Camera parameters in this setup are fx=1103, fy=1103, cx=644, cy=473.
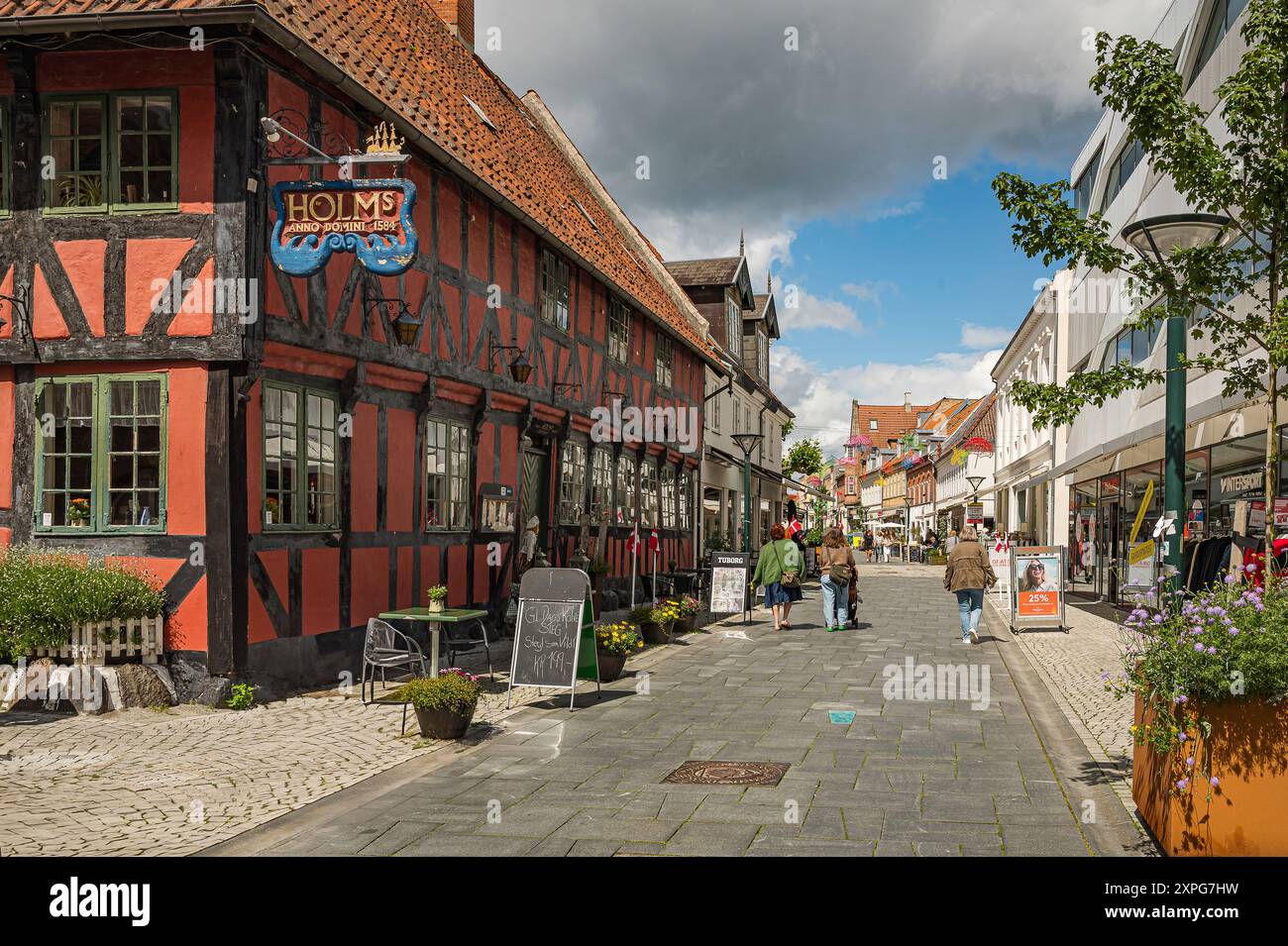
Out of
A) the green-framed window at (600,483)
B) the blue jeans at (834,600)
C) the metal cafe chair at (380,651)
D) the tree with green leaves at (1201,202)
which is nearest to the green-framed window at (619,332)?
the green-framed window at (600,483)

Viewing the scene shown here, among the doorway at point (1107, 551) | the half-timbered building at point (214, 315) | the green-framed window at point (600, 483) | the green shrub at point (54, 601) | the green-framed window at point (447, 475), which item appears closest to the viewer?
the green shrub at point (54, 601)

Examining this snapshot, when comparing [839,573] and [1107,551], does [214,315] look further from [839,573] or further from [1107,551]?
[1107,551]

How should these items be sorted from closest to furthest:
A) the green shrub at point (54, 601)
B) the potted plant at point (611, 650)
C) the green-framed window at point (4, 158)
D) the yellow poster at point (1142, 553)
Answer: the green shrub at point (54, 601)
the green-framed window at point (4, 158)
the potted plant at point (611, 650)
the yellow poster at point (1142, 553)

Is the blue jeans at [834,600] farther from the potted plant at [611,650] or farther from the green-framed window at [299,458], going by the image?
the green-framed window at [299,458]

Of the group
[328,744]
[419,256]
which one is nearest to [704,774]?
[328,744]

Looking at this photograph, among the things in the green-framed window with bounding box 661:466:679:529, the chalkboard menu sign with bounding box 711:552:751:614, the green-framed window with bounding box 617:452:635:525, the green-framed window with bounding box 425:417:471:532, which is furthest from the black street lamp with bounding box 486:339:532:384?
the green-framed window with bounding box 661:466:679:529

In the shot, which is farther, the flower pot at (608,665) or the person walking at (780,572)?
the person walking at (780,572)

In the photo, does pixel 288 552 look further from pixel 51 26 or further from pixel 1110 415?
pixel 1110 415

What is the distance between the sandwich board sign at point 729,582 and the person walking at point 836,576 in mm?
1755

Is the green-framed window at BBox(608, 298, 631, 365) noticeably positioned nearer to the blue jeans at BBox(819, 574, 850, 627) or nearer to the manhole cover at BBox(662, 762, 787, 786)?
the blue jeans at BBox(819, 574, 850, 627)

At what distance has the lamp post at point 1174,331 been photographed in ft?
23.4

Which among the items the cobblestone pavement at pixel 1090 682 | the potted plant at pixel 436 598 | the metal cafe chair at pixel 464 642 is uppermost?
the potted plant at pixel 436 598
